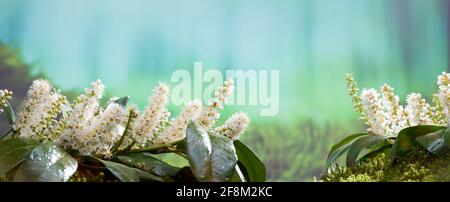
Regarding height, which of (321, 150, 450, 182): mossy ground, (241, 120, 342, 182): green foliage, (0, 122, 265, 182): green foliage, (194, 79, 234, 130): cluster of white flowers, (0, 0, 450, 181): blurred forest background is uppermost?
(0, 0, 450, 181): blurred forest background

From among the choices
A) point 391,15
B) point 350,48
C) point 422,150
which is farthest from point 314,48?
point 422,150

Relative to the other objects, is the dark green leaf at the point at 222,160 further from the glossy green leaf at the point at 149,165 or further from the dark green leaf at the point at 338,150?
the dark green leaf at the point at 338,150

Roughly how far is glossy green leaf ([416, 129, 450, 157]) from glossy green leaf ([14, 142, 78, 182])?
0.46 metres

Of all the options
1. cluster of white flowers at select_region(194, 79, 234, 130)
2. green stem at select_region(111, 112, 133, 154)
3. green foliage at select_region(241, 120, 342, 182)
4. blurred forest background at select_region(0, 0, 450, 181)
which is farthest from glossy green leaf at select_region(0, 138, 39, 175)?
green foliage at select_region(241, 120, 342, 182)

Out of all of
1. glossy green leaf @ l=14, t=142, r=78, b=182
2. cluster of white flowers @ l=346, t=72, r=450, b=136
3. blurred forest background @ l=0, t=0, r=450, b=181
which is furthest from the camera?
blurred forest background @ l=0, t=0, r=450, b=181

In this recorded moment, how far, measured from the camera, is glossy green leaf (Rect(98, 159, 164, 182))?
738 mm

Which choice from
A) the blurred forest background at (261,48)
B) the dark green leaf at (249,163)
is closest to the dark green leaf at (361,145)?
the dark green leaf at (249,163)

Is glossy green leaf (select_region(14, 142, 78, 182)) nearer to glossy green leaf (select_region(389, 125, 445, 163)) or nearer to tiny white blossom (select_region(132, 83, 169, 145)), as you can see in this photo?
tiny white blossom (select_region(132, 83, 169, 145))

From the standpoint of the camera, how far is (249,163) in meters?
0.87

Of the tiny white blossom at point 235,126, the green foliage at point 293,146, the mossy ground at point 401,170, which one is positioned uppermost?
the tiny white blossom at point 235,126

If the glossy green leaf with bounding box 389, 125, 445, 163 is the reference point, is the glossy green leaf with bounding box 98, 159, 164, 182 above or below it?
below

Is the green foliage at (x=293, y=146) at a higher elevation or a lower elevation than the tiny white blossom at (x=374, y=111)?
lower

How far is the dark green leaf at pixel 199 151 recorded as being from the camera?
0.72 meters

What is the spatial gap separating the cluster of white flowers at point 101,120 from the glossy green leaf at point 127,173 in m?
0.04
